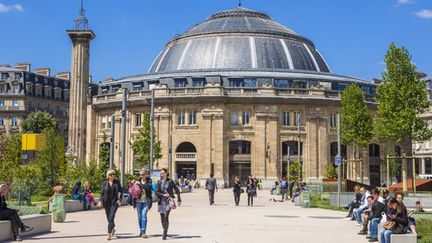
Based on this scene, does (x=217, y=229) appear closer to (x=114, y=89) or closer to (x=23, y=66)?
(x=114, y=89)

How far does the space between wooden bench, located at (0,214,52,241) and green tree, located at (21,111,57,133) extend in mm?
73260

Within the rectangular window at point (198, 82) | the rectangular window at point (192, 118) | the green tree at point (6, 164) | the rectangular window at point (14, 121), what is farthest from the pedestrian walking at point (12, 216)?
the rectangular window at point (14, 121)

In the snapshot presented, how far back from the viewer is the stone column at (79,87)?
2889 inches

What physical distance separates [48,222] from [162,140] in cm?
5890

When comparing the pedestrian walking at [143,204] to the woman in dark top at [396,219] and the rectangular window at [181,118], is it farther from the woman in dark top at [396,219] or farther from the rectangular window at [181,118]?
the rectangular window at [181,118]

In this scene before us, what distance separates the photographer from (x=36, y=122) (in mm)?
90000

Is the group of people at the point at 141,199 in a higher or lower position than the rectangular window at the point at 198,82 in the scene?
lower

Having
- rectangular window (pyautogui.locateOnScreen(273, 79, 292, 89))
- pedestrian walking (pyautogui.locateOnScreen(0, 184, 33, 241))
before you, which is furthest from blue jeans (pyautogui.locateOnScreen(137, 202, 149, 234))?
rectangular window (pyautogui.locateOnScreen(273, 79, 292, 89))

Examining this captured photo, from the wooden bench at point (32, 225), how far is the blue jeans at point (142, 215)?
3014 mm

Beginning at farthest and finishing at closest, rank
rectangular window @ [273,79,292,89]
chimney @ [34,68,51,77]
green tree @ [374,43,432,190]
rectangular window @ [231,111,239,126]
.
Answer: chimney @ [34,68,51,77], rectangular window @ [273,79,292,89], rectangular window @ [231,111,239,126], green tree @ [374,43,432,190]

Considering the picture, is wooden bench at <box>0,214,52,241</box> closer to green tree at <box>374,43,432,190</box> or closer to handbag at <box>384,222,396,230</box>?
handbag at <box>384,222,396,230</box>

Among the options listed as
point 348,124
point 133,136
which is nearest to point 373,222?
point 348,124

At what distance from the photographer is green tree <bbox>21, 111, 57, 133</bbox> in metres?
89.7

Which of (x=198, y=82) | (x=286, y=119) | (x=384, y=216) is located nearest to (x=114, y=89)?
(x=198, y=82)
